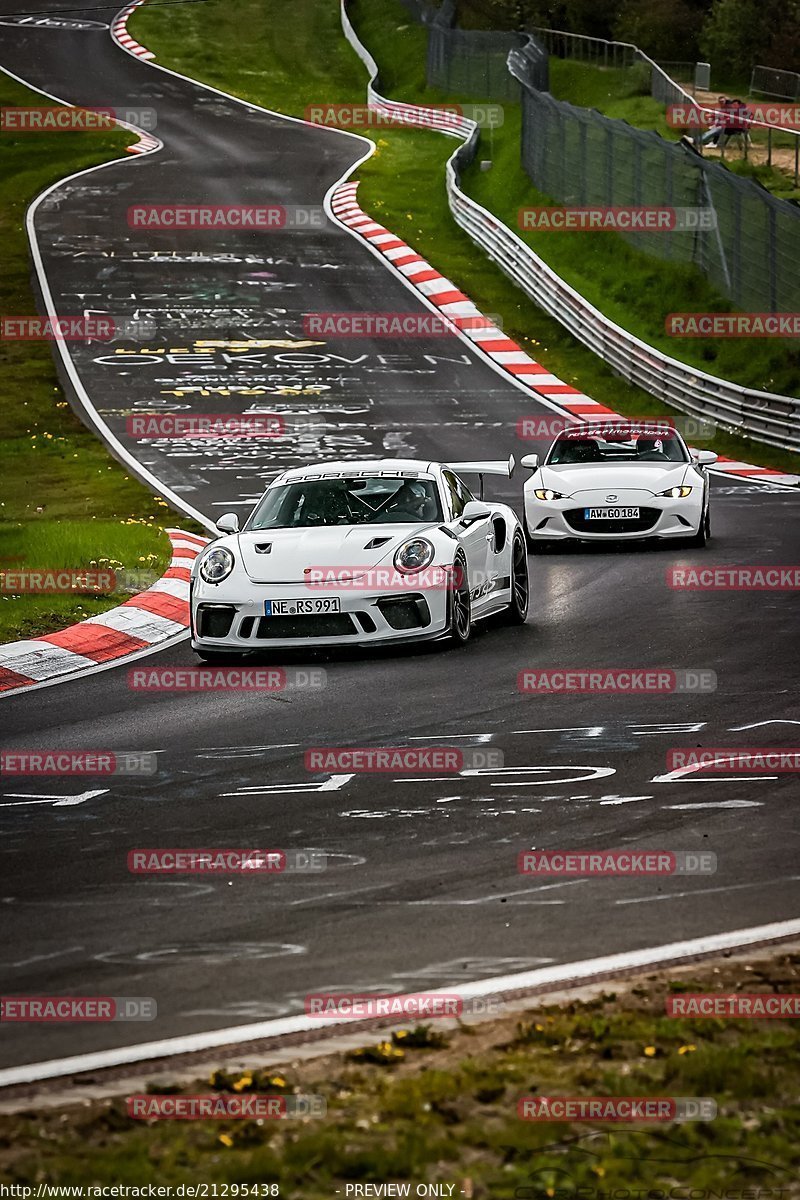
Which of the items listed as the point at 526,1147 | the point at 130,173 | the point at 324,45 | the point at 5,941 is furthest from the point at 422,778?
the point at 324,45

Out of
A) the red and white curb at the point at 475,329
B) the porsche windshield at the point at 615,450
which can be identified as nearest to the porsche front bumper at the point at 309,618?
the porsche windshield at the point at 615,450

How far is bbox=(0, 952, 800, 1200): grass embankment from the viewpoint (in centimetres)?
413

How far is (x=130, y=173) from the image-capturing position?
1758 inches

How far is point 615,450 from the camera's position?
1888cm
